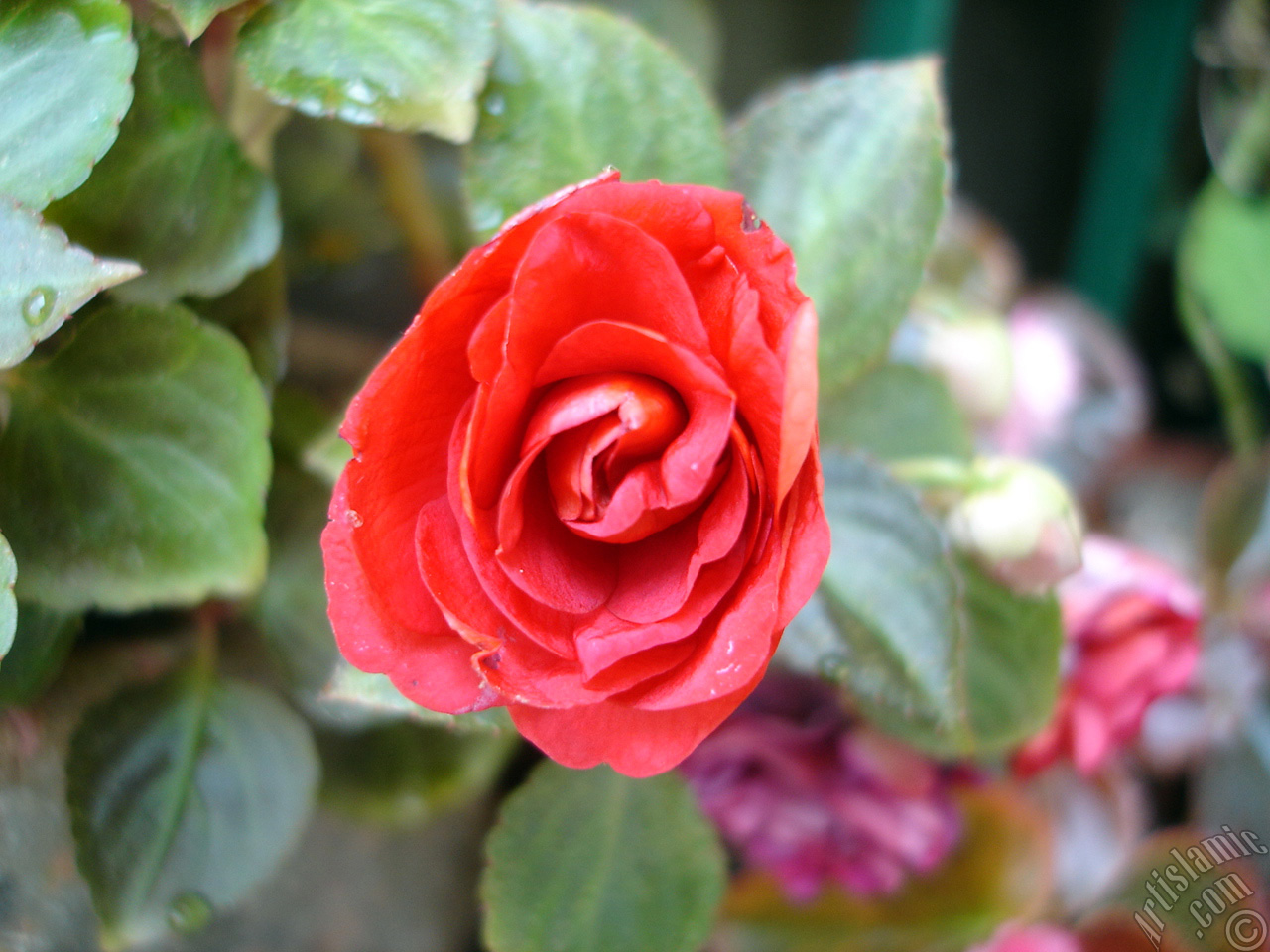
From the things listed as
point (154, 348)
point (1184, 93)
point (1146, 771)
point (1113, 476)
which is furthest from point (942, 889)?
point (1184, 93)

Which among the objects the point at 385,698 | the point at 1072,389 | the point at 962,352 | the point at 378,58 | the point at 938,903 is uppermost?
the point at 378,58

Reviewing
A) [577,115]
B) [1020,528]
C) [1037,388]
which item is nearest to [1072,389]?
[1037,388]

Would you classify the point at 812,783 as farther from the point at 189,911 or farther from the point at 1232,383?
the point at 1232,383

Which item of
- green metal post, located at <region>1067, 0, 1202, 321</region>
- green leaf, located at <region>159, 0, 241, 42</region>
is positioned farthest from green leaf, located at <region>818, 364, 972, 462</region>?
green metal post, located at <region>1067, 0, 1202, 321</region>

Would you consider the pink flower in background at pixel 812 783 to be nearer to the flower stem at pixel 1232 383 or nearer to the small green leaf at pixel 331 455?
the small green leaf at pixel 331 455

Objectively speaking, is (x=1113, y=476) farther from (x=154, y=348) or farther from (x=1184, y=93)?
(x=154, y=348)

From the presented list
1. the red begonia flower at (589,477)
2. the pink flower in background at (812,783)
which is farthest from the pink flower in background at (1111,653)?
the red begonia flower at (589,477)

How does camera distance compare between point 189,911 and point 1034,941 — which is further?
point 1034,941
